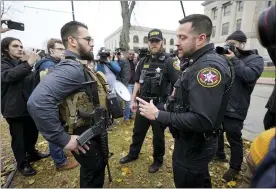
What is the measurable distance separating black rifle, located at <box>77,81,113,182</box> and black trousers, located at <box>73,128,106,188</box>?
7cm

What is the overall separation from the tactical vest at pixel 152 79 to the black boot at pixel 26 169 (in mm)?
2236

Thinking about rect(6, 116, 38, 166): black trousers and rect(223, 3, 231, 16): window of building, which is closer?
rect(6, 116, 38, 166): black trousers

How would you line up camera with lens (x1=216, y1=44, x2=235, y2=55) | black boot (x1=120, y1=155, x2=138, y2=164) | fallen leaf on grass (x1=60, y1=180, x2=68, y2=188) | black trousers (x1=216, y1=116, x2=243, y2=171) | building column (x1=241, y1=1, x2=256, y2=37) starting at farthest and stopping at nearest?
building column (x1=241, y1=1, x2=256, y2=37), black boot (x1=120, y1=155, x2=138, y2=164), fallen leaf on grass (x1=60, y1=180, x2=68, y2=188), black trousers (x1=216, y1=116, x2=243, y2=171), camera with lens (x1=216, y1=44, x2=235, y2=55)

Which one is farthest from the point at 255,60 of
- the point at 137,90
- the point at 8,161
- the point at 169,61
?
the point at 8,161

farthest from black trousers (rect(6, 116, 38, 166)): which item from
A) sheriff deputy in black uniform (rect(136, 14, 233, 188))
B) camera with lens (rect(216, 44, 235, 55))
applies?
camera with lens (rect(216, 44, 235, 55))

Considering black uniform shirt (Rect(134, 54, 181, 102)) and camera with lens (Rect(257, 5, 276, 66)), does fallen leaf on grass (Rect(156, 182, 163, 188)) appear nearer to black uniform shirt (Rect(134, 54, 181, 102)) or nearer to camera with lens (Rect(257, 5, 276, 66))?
black uniform shirt (Rect(134, 54, 181, 102))

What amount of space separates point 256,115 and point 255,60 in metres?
4.24

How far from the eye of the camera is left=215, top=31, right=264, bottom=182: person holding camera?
2.78 metres

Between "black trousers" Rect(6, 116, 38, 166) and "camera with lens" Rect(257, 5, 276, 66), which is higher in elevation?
"camera with lens" Rect(257, 5, 276, 66)

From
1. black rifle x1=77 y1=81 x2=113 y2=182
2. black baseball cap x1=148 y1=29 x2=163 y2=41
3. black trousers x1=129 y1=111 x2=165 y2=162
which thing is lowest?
black trousers x1=129 y1=111 x2=165 y2=162

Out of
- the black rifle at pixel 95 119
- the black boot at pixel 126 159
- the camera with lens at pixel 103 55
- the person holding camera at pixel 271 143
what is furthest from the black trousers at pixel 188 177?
the camera with lens at pixel 103 55

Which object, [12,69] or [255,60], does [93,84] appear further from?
[255,60]

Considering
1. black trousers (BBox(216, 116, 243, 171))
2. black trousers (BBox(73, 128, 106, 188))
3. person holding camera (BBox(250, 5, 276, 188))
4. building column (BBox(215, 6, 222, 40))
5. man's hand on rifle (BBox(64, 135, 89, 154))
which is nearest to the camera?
person holding camera (BBox(250, 5, 276, 188))

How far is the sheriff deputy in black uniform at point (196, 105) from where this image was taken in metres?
1.63
